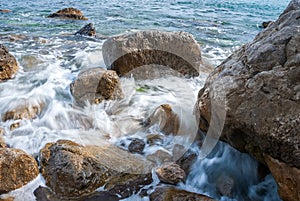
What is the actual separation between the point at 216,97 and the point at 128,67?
3.17 meters

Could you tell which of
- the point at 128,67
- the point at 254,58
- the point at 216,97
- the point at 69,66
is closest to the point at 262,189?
the point at 216,97

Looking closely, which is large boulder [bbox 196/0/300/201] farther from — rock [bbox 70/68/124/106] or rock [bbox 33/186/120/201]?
rock [bbox 70/68/124/106]

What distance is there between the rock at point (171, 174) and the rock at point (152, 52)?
309 cm

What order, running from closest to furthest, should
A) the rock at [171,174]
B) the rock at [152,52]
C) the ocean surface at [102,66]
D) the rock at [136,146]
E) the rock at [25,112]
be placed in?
the rock at [171,174] → the ocean surface at [102,66] → the rock at [136,146] → the rock at [25,112] → the rock at [152,52]

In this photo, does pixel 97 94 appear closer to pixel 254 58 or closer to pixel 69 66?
pixel 69 66

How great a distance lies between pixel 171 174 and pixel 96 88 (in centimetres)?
234

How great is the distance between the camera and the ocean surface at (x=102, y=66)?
3.42 metres

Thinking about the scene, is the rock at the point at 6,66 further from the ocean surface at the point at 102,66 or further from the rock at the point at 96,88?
the rock at the point at 96,88

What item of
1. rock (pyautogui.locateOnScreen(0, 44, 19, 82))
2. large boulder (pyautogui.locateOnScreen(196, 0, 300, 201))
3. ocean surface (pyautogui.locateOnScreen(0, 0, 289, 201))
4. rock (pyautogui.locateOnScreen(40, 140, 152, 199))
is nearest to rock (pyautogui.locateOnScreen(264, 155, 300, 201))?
large boulder (pyautogui.locateOnScreen(196, 0, 300, 201))

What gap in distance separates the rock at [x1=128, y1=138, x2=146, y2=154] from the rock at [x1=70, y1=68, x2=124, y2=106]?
1.25 metres

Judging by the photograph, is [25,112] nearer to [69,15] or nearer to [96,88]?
[96,88]

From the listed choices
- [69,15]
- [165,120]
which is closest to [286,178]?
[165,120]

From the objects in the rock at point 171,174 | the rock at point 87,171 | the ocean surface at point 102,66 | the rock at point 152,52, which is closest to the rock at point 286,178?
the ocean surface at point 102,66

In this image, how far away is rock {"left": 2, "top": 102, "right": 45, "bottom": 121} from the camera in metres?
4.56
